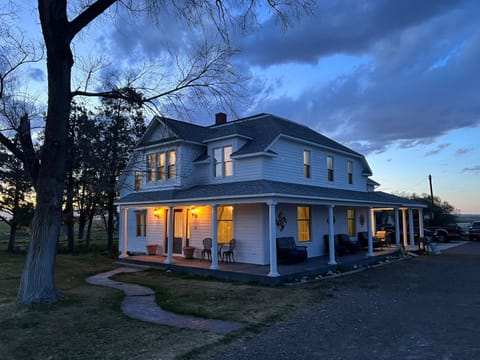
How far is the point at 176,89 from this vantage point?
32.2 feet

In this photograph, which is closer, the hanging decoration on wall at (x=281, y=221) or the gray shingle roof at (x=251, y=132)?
the hanging decoration on wall at (x=281, y=221)

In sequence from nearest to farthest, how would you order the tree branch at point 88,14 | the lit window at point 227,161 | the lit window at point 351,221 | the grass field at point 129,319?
the grass field at point 129,319, the tree branch at point 88,14, the lit window at point 227,161, the lit window at point 351,221

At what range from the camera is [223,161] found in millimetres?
15977

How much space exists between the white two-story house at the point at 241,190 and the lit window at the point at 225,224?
4cm

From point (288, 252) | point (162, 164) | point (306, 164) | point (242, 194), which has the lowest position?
point (288, 252)

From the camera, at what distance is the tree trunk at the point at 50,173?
852cm

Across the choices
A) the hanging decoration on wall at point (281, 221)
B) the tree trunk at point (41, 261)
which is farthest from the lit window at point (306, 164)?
the tree trunk at point (41, 261)

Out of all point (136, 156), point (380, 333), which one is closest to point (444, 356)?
point (380, 333)

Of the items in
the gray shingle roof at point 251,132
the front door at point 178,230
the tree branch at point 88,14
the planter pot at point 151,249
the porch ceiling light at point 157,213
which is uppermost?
the tree branch at point 88,14

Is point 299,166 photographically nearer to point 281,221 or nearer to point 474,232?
point 281,221

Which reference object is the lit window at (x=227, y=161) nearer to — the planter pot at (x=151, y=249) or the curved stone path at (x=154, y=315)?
the planter pot at (x=151, y=249)

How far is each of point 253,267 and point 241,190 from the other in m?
2.94

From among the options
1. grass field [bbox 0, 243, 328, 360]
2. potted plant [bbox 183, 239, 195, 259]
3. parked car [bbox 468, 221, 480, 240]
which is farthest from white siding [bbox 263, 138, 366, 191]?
parked car [bbox 468, 221, 480, 240]

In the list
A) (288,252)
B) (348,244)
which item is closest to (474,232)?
(348,244)
